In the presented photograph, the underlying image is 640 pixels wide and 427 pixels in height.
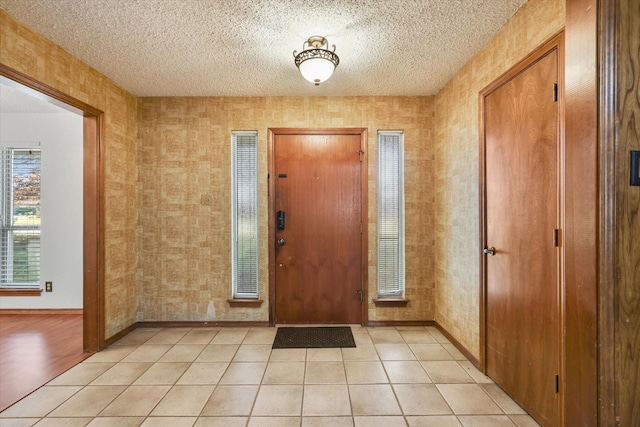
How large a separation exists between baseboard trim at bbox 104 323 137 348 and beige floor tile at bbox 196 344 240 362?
0.93m

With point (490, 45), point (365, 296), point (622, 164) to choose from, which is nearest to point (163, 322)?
point (365, 296)

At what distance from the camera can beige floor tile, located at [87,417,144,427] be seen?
1.75m

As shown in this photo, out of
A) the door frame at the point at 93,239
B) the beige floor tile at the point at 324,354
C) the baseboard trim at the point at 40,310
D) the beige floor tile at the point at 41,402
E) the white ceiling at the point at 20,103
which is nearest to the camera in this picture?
the beige floor tile at the point at 41,402

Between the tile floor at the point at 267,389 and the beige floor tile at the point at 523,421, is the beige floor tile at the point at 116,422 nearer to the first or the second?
the tile floor at the point at 267,389

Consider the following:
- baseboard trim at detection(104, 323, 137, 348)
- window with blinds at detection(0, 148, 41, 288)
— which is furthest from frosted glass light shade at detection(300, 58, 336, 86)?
window with blinds at detection(0, 148, 41, 288)

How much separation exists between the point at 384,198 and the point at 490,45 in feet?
5.41

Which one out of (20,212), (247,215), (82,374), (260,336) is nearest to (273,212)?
(247,215)

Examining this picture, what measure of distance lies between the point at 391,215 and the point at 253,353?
1985mm

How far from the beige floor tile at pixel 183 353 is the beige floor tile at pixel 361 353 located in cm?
132

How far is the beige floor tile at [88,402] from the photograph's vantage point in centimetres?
186

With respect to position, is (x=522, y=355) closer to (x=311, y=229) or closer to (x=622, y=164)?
(x=622, y=164)

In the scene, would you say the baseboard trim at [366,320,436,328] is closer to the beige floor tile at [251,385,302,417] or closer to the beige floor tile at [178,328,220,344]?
the beige floor tile at [251,385,302,417]

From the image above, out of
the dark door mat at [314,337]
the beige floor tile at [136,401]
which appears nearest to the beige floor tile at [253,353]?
the dark door mat at [314,337]

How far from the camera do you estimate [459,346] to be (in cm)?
270
